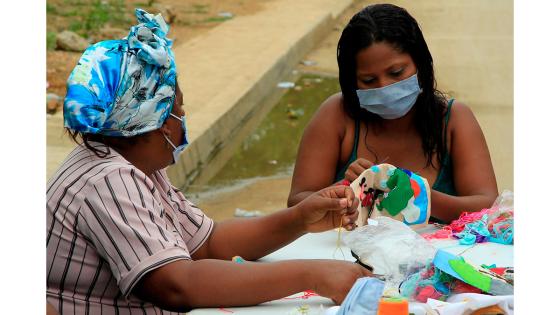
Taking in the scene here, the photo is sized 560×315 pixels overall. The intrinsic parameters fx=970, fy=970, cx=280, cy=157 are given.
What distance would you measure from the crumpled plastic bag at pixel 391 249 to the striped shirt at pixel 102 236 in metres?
0.49

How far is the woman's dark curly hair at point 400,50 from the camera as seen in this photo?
3447 mm

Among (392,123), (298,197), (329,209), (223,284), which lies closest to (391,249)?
(329,209)

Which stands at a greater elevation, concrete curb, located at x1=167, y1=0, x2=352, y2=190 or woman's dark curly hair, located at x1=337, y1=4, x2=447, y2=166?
woman's dark curly hair, located at x1=337, y1=4, x2=447, y2=166

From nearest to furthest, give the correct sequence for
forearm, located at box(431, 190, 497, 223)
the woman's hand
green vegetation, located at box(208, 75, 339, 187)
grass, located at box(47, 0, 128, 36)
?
the woman's hand → forearm, located at box(431, 190, 497, 223) → green vegetation, located at box(208, 75, 339, 187) → grass, located at box(47, 0, 128, 36)

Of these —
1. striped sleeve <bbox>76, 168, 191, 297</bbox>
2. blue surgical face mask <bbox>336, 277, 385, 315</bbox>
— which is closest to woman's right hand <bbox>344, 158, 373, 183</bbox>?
striped sleeve <bbox>76, 168, 191, 297</bbox>

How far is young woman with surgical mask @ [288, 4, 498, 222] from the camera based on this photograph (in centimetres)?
344

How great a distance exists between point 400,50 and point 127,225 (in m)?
1.46

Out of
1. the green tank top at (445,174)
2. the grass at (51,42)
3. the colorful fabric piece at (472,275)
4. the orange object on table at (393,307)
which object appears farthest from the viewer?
the grass at (51,42)

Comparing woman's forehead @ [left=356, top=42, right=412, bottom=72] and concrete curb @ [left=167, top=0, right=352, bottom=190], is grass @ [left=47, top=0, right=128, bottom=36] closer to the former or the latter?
concrete curb @ [left=167, top=0, right=352, bottom=190]

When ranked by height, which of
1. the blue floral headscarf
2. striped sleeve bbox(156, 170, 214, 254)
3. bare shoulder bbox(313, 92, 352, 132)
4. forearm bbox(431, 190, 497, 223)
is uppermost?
the blue floral headscarf

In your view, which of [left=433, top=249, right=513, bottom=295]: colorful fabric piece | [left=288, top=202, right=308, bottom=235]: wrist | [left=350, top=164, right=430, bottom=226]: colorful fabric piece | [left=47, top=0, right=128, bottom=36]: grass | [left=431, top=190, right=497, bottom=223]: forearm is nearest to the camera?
[left=433, top=249, right=513, bottom=295]: colorful fabric piece

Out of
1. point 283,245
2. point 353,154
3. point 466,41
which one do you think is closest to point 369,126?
point 353,154

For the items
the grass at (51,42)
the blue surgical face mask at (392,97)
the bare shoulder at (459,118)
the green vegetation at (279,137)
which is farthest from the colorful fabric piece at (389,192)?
the grass at (51,42)

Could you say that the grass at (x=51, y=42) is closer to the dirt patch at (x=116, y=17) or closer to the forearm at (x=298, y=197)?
the dirt patch at (x=116, y=17)
